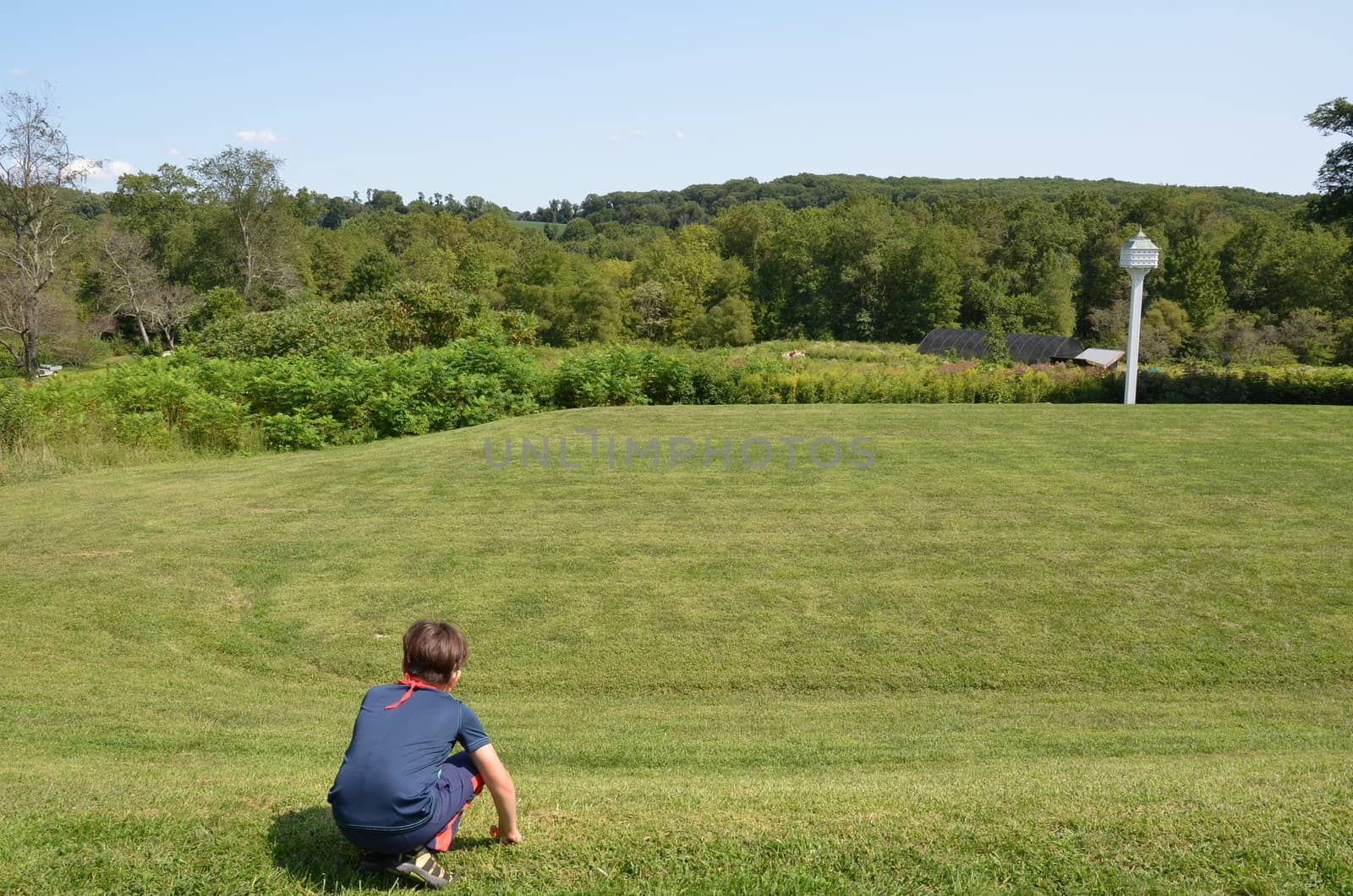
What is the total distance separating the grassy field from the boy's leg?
0.47 ft

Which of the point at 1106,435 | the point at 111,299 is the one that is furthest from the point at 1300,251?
the point at 111,299

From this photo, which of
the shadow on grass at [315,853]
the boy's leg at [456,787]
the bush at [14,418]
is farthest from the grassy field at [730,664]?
the bush at [14,418]

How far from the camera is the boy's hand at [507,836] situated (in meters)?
3.28

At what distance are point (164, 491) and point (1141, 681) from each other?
407 inches

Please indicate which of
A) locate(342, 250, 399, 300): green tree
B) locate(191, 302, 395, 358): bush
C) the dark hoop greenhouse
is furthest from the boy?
locate(342, 250, 399, 300): green tree

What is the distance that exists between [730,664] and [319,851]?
3.63 metres

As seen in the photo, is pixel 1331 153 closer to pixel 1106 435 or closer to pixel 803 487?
pixel 1106 435

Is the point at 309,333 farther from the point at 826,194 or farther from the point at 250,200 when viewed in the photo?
the point at 826,194

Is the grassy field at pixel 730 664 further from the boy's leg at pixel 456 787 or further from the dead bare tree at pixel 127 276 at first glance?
the dead bare tree at pixel 127 276

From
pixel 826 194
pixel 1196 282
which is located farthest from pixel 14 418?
pixel 826 194

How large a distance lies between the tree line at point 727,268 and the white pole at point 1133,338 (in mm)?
21485

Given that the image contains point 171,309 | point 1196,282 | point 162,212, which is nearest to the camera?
point 171,309

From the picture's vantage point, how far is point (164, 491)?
10891 millimetres

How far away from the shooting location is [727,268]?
7181cm
